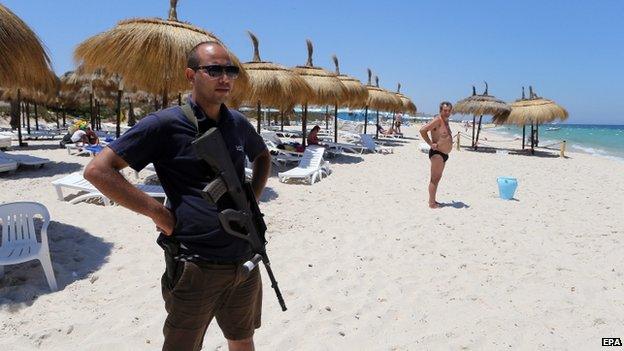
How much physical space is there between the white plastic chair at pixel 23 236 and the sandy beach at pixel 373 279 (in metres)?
0.21

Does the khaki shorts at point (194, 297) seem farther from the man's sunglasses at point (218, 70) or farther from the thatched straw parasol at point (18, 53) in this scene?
the thatched straw parasol at point (18, 53)

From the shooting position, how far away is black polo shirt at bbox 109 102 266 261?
1304 mm

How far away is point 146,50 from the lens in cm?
546

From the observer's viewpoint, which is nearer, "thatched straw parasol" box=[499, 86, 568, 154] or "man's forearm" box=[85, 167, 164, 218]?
"man's forearm" box=[85, 167, 164, 218]

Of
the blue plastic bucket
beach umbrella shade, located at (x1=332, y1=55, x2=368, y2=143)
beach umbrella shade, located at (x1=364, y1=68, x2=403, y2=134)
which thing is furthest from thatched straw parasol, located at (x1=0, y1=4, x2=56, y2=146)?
beach umbrella shade, located at (x1=364, y1=68, x2=403, y2=134)

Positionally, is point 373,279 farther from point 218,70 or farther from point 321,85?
point 321,85

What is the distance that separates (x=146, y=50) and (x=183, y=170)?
189 inches

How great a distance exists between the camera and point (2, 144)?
36.6ft

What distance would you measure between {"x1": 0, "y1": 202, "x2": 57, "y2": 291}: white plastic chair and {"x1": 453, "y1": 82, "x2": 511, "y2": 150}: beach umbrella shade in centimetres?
1646

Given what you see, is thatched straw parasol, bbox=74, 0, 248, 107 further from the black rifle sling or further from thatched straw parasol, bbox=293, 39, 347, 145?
thatched straw parasol, bbox=293, 39, 347, 145

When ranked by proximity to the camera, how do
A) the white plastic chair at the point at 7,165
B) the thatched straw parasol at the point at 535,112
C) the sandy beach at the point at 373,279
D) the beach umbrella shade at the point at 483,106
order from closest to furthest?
the sandy beach at the point at 373,279 → the white plastic chair at the point at 7,165 → the thatched straw parasol at the point at 535,112 → the beach umbrella shade at the point at 483,106

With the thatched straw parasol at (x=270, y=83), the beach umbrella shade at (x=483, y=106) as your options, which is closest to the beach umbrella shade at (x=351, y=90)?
the thatched straw parasol at (x=270, y=83)

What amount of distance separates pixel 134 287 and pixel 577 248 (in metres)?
4.45

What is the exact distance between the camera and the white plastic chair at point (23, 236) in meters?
2.98
